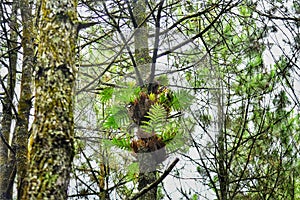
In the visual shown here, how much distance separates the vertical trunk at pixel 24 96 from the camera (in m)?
1.85

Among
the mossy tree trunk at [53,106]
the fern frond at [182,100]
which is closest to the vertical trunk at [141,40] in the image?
the fern frond at [182,100]

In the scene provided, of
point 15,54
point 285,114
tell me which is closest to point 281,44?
point 285,114

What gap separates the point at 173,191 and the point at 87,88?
43.3 inches

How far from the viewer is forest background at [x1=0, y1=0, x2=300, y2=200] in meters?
0.94

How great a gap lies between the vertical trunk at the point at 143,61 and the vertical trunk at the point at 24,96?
0.56 metres

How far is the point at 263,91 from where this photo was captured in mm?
2436

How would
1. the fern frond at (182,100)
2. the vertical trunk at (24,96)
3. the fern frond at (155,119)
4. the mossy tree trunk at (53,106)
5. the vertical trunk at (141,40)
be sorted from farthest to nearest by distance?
the vertical trunk at (24,96) < the vertical trunk at (141,40) < the fern frond at (182,100) < the fern frond at (155,119) < the mossy tree trunk at (53,106)

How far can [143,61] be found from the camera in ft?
5.17

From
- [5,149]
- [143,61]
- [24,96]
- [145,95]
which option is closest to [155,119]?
[145,95]

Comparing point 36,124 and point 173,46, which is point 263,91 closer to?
point 173,46

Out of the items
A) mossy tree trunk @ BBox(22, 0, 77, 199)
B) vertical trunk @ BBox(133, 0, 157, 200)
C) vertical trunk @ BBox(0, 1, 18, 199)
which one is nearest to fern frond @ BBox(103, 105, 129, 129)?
vertical trunk @ BBox(133, 0, 157, 200)

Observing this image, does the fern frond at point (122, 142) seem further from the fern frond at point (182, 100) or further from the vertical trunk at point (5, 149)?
the vertical trunk at point (5, 149)

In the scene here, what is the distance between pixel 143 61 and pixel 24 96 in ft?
2.34

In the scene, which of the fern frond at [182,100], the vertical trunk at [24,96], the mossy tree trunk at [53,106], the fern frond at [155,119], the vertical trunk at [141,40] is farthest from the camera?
the vertical trunk at [24,96]
